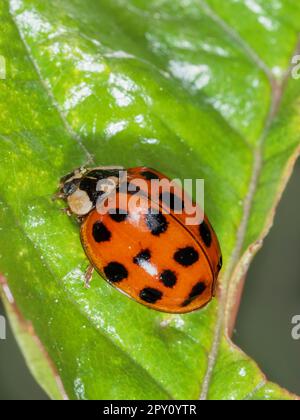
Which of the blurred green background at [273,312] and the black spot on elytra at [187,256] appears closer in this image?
the black spot on elytra at [187,256]

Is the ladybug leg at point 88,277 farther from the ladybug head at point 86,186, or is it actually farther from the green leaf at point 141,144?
the ladybug head at point 86,186

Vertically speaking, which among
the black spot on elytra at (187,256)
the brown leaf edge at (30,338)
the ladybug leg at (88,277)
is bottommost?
→ the brown leaf edge at (30,338)

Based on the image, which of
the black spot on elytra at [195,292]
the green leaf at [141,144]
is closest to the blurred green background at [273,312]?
the green leaf at [141,144]

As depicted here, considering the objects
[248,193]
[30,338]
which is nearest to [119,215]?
[30,338]

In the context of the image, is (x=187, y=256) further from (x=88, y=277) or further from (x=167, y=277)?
(x=88, y=277)

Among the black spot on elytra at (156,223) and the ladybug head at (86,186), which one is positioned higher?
the black spot on elytra at (156,223)

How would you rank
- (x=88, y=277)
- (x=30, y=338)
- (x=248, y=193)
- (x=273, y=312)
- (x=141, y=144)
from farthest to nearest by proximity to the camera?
(x=273, y=312), (x=248, y=193), (x=141, y=144), (x=88, y=277), (x=30, y=338)
